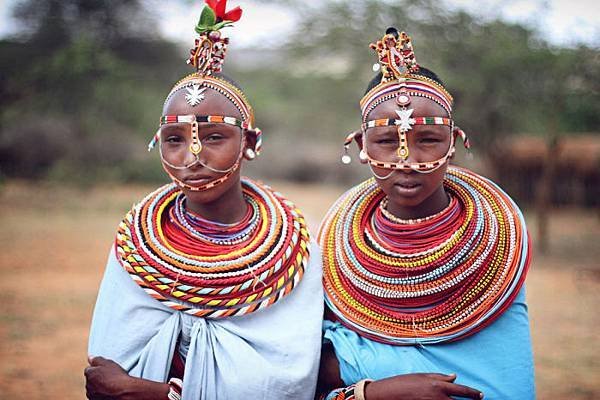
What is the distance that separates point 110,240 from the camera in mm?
13117

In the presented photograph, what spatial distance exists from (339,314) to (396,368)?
34cm

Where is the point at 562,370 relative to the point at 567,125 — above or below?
below

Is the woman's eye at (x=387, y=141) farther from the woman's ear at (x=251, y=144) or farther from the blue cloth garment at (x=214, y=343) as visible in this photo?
the blue cloth garment at (x=214, y=343)

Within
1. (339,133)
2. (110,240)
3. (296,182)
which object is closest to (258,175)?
(296,182)

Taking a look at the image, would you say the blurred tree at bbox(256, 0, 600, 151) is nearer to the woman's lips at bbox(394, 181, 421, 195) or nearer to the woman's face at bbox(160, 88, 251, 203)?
the woman's lips at bbox(394, 181, 421, 195)

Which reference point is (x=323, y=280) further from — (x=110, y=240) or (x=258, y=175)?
(x=258, y=175)

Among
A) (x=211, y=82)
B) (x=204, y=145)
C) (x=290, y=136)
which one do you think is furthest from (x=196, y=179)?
(x=290, y=136)

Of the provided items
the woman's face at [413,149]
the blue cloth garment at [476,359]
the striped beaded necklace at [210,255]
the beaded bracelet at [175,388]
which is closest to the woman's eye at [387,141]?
the woman's face at [413,149]

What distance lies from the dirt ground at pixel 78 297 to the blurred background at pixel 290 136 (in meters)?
0.03

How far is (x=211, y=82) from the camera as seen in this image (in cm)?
287

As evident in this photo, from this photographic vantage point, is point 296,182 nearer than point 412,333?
No

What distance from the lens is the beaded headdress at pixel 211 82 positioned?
9.11 feet

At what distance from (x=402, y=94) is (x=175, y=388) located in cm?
151

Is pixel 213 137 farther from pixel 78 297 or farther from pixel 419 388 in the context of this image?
pixel 78 297
